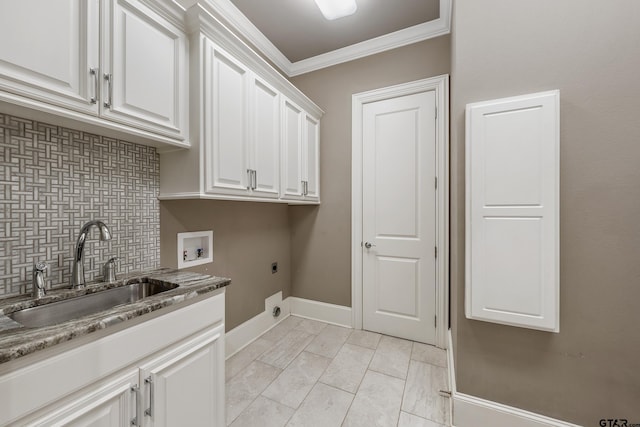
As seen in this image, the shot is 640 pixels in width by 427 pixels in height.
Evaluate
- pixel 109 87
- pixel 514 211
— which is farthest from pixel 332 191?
pixel 109 87

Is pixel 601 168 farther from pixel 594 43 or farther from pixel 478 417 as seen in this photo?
pixel 478 417

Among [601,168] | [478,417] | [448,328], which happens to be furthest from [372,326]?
[601,168]

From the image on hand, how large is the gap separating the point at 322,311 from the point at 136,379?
2058mm

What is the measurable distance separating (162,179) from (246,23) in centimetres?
164

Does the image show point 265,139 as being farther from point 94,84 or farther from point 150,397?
point 150,397

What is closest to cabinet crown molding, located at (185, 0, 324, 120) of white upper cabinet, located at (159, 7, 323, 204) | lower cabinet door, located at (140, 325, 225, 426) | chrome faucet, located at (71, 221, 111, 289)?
white upper cabinet, located at (159, 7, 323, 204)

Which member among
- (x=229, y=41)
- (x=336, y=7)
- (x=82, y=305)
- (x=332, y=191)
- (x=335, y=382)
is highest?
(x=336, y=7)

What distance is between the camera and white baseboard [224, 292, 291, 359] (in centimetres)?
215

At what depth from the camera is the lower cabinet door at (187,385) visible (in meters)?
1.00

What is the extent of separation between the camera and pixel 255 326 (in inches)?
95.3

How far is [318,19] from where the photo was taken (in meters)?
2.27

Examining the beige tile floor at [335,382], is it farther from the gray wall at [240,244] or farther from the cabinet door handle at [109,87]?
the cabinet door handle at [109,87]

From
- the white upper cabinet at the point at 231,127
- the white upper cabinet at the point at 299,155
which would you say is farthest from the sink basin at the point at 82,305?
the white upper cabinet at the point at 299,155

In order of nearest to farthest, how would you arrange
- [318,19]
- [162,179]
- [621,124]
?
[621,124] < [162,179] < [318,19]
